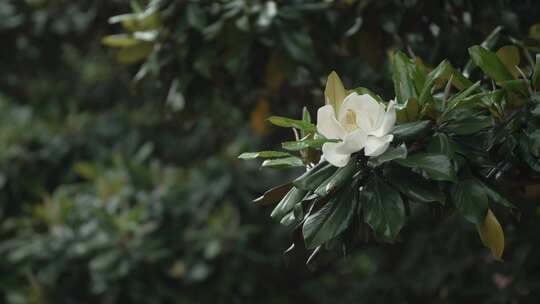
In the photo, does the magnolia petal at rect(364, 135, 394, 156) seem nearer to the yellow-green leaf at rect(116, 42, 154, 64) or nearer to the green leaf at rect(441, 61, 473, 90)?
the green leaf at rect(441, 61, 473, 90)

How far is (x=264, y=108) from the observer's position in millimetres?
2945

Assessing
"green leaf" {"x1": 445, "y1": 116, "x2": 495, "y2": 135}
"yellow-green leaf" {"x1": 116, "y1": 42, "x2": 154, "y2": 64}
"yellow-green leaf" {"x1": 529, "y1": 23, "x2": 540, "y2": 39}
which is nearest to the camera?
"green leaf" {"x1": 445, "y1": 116, "x2": 495, "y2": 135}

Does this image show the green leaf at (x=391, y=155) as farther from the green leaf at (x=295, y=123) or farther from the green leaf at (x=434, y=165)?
the green leaf at (x=295, y=123)

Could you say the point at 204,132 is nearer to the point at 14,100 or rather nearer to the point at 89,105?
the point at 89,105

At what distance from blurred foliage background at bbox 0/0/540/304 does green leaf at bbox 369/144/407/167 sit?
1.07 feet

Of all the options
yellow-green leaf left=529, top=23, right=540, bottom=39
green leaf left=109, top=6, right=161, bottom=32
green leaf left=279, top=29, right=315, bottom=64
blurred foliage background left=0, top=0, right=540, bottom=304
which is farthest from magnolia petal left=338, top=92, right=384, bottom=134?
green leaf left=109, top=6, right=161, bottom=32

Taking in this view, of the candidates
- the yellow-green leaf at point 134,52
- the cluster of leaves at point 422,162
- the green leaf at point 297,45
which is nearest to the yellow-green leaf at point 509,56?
the cluster of leaves at point 422,162

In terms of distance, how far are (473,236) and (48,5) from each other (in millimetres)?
2145

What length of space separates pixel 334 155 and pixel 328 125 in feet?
0.21

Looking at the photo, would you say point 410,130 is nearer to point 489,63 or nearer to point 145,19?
point 489,63

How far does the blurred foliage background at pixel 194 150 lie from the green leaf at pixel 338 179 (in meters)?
0.27

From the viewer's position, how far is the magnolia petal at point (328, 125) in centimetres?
139

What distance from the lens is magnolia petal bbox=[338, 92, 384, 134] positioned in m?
1.38

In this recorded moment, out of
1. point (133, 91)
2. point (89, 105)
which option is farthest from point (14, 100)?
point (133, 91)
